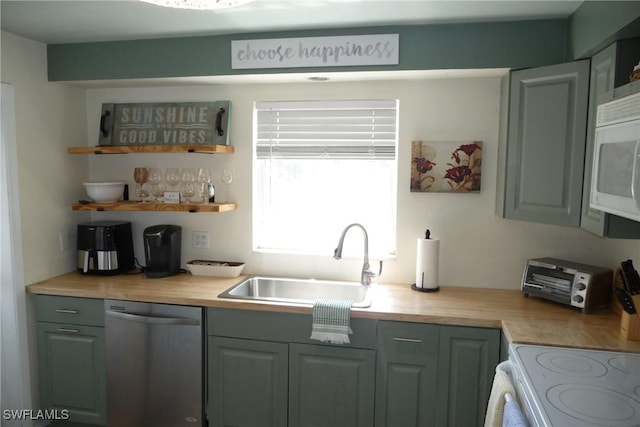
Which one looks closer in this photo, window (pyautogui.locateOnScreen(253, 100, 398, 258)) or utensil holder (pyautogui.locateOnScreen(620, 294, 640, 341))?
utensil holder (pyautogui.locateOnScreen(620, 294, 640, 341))

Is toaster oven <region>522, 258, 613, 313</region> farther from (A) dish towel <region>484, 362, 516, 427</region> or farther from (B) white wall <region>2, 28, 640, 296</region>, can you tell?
(A) dish towel <region>484, 362, 516, 427</region>

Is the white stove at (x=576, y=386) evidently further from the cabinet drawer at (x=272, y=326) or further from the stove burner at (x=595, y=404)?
the cabinet drawer at (x=272, y=326)

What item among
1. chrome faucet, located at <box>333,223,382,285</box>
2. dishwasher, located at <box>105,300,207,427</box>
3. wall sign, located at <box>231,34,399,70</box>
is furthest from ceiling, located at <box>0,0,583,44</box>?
dishwasher, located at <box>105,300,207,427</box>

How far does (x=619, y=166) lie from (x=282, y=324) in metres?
1.59

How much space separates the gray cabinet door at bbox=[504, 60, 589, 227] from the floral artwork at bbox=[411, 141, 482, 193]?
0.31 metres

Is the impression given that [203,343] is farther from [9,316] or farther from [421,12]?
[421,12]

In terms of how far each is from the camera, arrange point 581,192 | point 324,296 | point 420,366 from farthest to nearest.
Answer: point 324,296 < point 420,366 < point 581,192

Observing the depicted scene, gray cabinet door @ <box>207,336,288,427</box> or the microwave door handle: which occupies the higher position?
the microwave door handle

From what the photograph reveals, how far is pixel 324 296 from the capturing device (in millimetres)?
2756

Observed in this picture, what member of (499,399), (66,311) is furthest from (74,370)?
(499,399)

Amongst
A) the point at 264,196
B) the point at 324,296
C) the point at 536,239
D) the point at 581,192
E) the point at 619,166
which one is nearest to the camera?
the point at 619,166

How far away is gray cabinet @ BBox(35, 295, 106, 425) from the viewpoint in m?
2.55

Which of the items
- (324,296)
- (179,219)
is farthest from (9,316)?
(324,296)

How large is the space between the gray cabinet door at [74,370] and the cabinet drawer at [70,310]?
0.11ft
